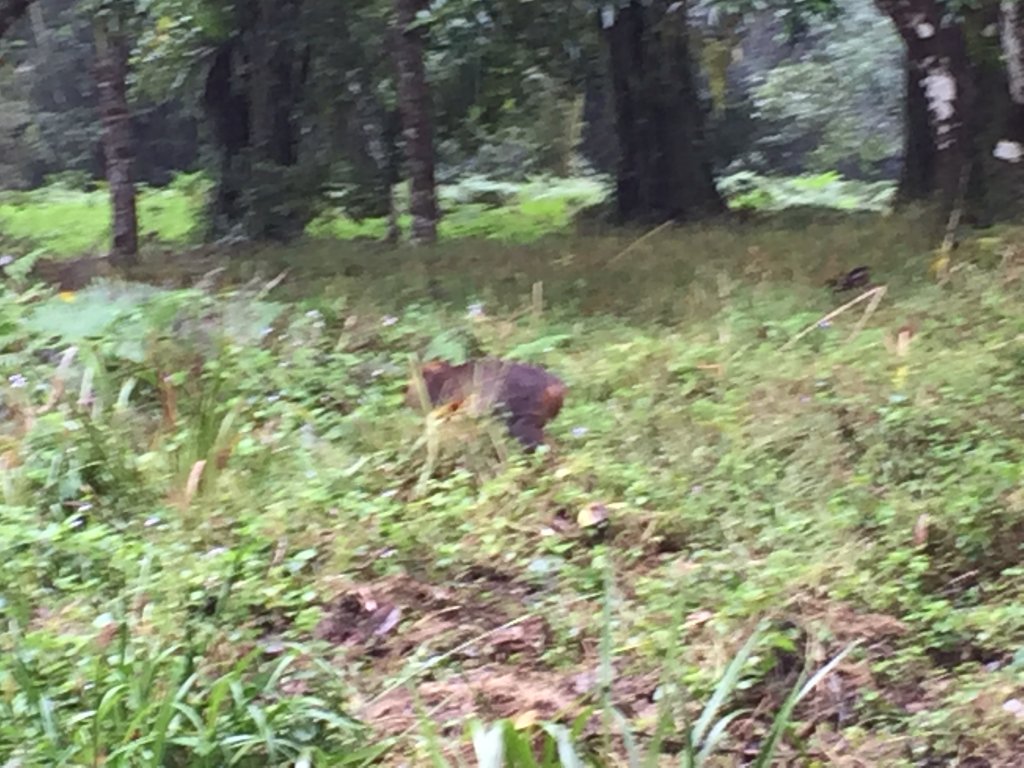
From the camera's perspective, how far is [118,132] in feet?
29.5

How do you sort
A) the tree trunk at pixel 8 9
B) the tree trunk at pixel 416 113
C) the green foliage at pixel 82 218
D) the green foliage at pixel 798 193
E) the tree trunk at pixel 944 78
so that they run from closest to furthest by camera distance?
the tree trunk at pixel 944 78, the tree trunk at pixel 8 9, the tree trunk at pixel 416 113, the green foliage at pixel 82 218, the green foliage at pixel 798 193

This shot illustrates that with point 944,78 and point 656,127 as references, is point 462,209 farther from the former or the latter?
point 944,78

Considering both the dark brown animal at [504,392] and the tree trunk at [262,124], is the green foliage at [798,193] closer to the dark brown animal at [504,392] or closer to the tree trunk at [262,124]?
the tree trunk at [262,124]

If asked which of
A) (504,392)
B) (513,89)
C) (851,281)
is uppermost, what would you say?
(513,89)

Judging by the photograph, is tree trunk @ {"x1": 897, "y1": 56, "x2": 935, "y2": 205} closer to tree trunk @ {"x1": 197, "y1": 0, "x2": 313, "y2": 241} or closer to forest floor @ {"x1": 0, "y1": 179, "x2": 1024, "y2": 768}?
forest floor @ {"x1": 0, "y1": 179, "x2": 1024, "y2": 768}

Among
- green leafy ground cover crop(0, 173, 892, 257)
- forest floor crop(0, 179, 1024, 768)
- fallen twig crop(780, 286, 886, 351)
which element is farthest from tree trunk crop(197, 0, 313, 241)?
fallen twig crop(780, 286, 886, 351)

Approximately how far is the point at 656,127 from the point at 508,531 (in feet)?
24.3

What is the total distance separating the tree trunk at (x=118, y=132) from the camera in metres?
8.77

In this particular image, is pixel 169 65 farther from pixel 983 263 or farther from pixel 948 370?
pixel 948 370

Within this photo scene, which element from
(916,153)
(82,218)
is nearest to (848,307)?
(916,153)

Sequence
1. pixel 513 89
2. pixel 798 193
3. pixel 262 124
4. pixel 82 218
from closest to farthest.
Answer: pixel 513 89
pixel 262 124
pixel 798 193
pixel 82 218

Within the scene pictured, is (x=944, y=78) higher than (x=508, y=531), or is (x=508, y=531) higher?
(x=944, y=78)

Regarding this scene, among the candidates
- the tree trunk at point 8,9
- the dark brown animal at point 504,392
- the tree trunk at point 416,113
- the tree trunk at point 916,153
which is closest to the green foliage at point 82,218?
the tree trunk at point 8,9

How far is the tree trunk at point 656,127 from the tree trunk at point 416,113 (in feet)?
7.95
